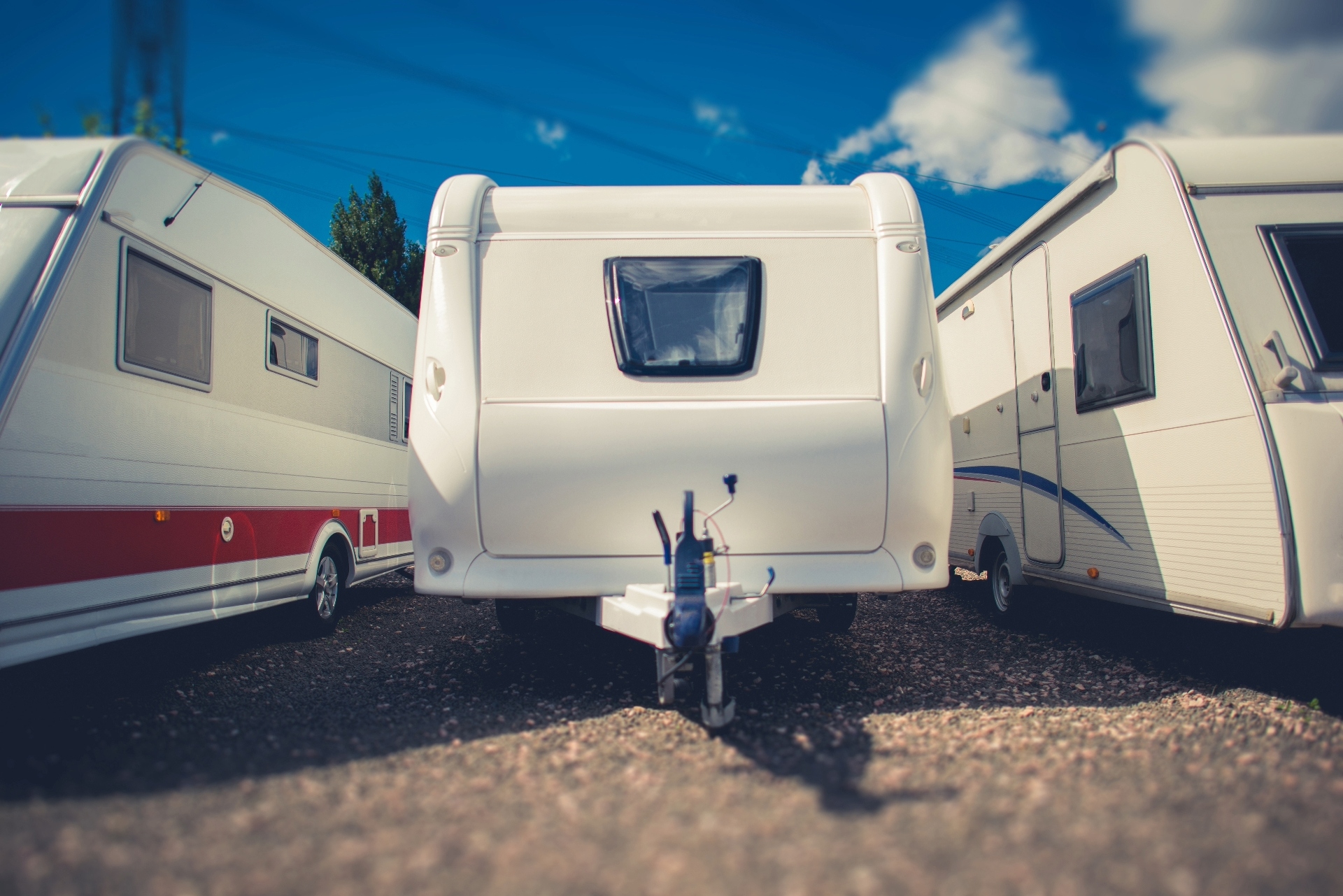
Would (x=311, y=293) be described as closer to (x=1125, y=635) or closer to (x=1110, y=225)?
(x=1110, y=225)

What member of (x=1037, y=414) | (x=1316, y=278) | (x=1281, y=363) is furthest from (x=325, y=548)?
(x=1316, y=278)

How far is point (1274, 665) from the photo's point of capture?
13.7 ft

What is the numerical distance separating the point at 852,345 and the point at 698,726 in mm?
1830

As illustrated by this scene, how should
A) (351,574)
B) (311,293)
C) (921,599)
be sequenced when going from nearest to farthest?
(311,293) < (351,574) < (921,599)

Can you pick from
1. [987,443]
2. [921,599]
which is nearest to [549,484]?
Answer: [987,443]

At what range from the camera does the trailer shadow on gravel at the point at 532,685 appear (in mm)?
2982

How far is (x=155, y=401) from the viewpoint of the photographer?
12.9ft

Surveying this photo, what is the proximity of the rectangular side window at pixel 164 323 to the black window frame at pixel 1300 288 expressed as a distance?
520 centimetres

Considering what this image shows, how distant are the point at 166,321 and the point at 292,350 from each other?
123 centimetres

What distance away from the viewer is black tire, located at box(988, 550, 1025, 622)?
5484 mm

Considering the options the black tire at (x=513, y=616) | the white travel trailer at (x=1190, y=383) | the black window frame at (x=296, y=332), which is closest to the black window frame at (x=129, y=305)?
the black window frame at (x=296, y=332)

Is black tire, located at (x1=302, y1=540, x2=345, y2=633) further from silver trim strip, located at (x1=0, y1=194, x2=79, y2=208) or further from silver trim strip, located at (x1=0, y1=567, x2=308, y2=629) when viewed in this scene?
silver trim strip, located at (x1=0, y1=194, x2=79, y2=208)

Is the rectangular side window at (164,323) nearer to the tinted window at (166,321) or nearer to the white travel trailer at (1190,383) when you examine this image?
the tinted window at (166,321)

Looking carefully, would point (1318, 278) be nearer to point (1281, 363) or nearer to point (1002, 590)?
point (1281, 363)
